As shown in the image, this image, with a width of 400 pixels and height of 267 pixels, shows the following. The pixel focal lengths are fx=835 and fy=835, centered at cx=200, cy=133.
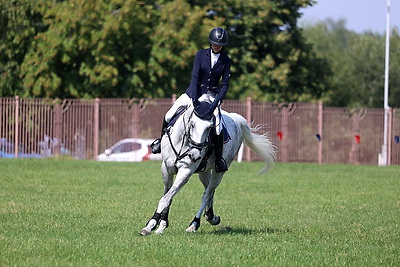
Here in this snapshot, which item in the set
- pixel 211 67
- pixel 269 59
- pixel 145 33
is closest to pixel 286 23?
pixel 269 59

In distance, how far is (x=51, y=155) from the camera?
120 feet

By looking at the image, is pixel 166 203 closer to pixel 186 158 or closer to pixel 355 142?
pixel 186 158

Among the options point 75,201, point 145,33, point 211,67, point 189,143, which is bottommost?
point 75,201

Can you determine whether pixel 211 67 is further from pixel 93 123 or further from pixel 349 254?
pixel 93 123

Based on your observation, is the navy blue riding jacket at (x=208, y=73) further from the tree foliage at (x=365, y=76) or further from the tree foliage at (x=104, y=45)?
the tree foliage at (x=365, y=76)

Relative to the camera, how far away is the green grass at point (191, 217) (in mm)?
10227

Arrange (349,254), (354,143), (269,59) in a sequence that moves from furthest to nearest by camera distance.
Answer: (269,59) → (354,143) → (349,254)

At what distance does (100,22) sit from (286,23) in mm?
15033

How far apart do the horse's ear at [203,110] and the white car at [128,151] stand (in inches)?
952

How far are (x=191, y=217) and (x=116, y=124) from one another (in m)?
22.0

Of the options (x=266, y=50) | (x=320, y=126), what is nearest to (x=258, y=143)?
(x=320, y=126)

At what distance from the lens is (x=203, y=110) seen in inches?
471

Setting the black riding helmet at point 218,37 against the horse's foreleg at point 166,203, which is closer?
the horse's foreleg at point 166,203

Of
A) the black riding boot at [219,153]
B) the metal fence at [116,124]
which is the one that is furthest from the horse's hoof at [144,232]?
the metal fence at [116,124]
